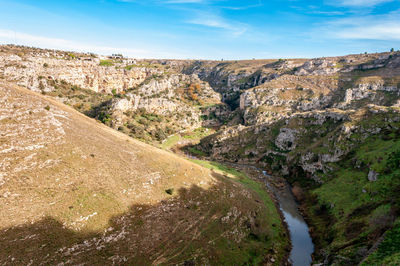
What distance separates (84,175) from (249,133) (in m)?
105

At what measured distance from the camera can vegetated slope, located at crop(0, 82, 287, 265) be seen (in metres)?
31.4

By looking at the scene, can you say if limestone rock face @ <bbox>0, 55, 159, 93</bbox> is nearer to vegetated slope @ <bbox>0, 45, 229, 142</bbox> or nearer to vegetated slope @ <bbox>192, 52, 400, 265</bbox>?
vegetated slope @ <bbox>0, 45, 229, 142</bbox>

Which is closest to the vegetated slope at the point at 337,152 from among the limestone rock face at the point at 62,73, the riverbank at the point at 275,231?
the riverbank at the point at 275,231

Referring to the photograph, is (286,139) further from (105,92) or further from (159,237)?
(105,92)

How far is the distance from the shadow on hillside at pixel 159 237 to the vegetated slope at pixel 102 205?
148mm

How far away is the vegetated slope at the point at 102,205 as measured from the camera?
103ft

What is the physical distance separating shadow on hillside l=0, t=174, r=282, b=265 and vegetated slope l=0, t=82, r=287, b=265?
0.48 ft

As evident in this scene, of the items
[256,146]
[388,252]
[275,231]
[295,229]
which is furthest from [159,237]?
[256,146]

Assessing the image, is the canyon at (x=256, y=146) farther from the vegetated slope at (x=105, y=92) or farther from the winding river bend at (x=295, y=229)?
the winding river bend at (x=295, y=229)

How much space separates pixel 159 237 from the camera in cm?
3978

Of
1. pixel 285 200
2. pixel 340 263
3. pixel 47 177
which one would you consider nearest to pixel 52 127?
pixel 47 177

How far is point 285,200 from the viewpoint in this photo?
7894 centimetres

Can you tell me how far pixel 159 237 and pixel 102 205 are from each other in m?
11.8

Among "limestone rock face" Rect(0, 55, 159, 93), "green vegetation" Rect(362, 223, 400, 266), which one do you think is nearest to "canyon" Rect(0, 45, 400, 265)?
"green vegetation" Rect(362, 223, 400, 266)
